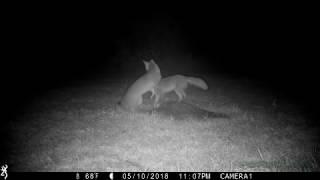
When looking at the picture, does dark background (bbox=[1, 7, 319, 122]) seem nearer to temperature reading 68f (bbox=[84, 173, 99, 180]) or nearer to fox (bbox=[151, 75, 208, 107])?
fox (bbox=[151, 75, 208, 107])

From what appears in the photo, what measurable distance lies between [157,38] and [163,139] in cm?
2941

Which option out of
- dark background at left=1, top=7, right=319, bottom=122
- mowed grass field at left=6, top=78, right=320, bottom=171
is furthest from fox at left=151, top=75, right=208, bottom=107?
dark background at left=1, top=7, right=319, bottom=122

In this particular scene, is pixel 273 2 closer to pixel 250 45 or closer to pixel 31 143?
pixel 250 45

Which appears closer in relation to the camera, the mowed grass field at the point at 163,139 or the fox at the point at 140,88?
the mowed grass field at the point at 163,139

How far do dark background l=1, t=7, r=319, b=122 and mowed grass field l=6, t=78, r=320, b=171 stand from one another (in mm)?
21330

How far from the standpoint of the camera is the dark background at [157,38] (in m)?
35.7

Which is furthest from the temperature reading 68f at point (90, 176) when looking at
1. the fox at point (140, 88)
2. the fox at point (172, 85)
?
the fox at point (172, 85)

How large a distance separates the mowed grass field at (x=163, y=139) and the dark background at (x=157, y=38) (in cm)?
2133

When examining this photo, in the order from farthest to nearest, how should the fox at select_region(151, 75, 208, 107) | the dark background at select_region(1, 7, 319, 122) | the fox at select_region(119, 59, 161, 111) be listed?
the dark background at select_region(1, 7, 319, 122) < the fox at select_region(151, 75, 208, 107) < the fox at select_region(119, 59, 161, 111)

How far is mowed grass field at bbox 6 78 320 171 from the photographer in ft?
19.8
